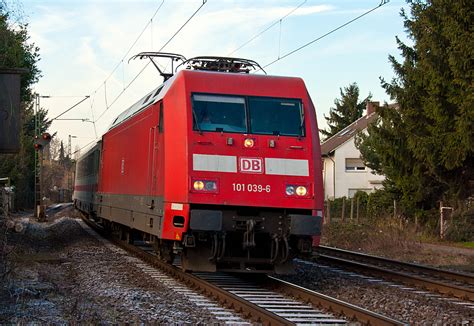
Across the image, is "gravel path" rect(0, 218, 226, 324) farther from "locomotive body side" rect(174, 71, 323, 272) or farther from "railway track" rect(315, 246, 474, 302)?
"railway track" rect(315, 246, 474, 302)

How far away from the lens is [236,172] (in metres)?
10.8

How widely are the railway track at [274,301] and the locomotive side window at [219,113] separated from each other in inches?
95.7

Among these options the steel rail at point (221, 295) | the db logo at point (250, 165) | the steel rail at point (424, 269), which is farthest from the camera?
the steel rail at point (424, 269)

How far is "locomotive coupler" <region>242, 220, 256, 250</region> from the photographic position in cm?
1061

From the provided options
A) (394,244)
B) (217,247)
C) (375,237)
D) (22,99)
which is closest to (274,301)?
(217,247)

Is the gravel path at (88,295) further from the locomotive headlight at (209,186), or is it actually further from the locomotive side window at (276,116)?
the locomotive side window at (276,116)

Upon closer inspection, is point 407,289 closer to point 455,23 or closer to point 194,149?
point 194,149

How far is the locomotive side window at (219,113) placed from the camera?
11.1m

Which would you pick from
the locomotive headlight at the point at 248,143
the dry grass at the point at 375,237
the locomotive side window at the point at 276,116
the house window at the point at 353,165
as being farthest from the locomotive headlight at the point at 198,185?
the house window at the point at 353,165

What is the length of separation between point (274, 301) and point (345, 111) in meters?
61.0

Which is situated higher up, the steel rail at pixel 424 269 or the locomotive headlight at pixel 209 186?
the locomotive headlight at pixel 209 186

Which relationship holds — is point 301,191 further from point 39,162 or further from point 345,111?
point 345,111

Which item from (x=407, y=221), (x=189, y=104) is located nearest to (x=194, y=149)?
(x=189, y=104)

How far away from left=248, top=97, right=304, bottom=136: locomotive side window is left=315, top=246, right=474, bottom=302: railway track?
2.15m
